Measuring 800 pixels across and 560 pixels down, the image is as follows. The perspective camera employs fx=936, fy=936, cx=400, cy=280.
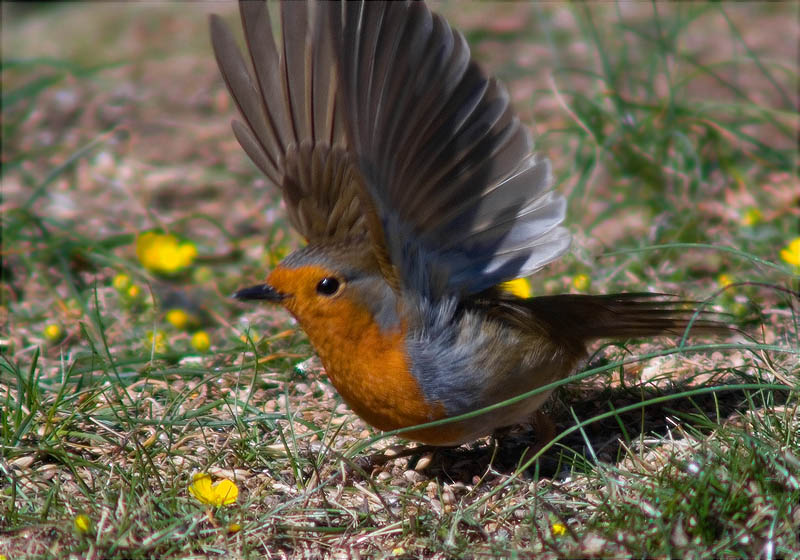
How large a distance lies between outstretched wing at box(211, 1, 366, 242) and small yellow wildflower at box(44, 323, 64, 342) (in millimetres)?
1662

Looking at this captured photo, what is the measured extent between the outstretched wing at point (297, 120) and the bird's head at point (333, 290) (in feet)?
0.51

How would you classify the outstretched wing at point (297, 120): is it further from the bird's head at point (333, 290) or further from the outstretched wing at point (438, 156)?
the outstretched wing at point (438, 156)

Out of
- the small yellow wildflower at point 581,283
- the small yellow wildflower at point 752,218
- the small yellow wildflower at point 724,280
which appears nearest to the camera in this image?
the small yellow wildflower at point 724,280

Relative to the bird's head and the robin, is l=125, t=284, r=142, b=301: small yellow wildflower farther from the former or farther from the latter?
the bird's head

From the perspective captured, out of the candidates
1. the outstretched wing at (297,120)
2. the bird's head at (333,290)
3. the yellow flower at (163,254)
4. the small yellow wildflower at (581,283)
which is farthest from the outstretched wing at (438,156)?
the yellow flower at (163,254)

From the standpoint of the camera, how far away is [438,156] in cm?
290

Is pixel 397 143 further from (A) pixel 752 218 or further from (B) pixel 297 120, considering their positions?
(A) pixel 752 218

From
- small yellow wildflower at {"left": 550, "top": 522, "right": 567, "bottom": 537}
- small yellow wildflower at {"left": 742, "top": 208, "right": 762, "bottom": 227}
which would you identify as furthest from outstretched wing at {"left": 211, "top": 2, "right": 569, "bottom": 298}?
small yellow wildflower at {"left": 742, "top": 208, "right": 762, "bottom": 227}

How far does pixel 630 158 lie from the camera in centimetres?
530

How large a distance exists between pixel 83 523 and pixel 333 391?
4.43 feet

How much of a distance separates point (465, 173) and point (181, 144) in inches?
176

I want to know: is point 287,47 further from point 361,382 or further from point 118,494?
point 118,494

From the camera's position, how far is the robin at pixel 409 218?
2781 mm

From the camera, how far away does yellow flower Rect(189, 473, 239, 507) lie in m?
2.99
